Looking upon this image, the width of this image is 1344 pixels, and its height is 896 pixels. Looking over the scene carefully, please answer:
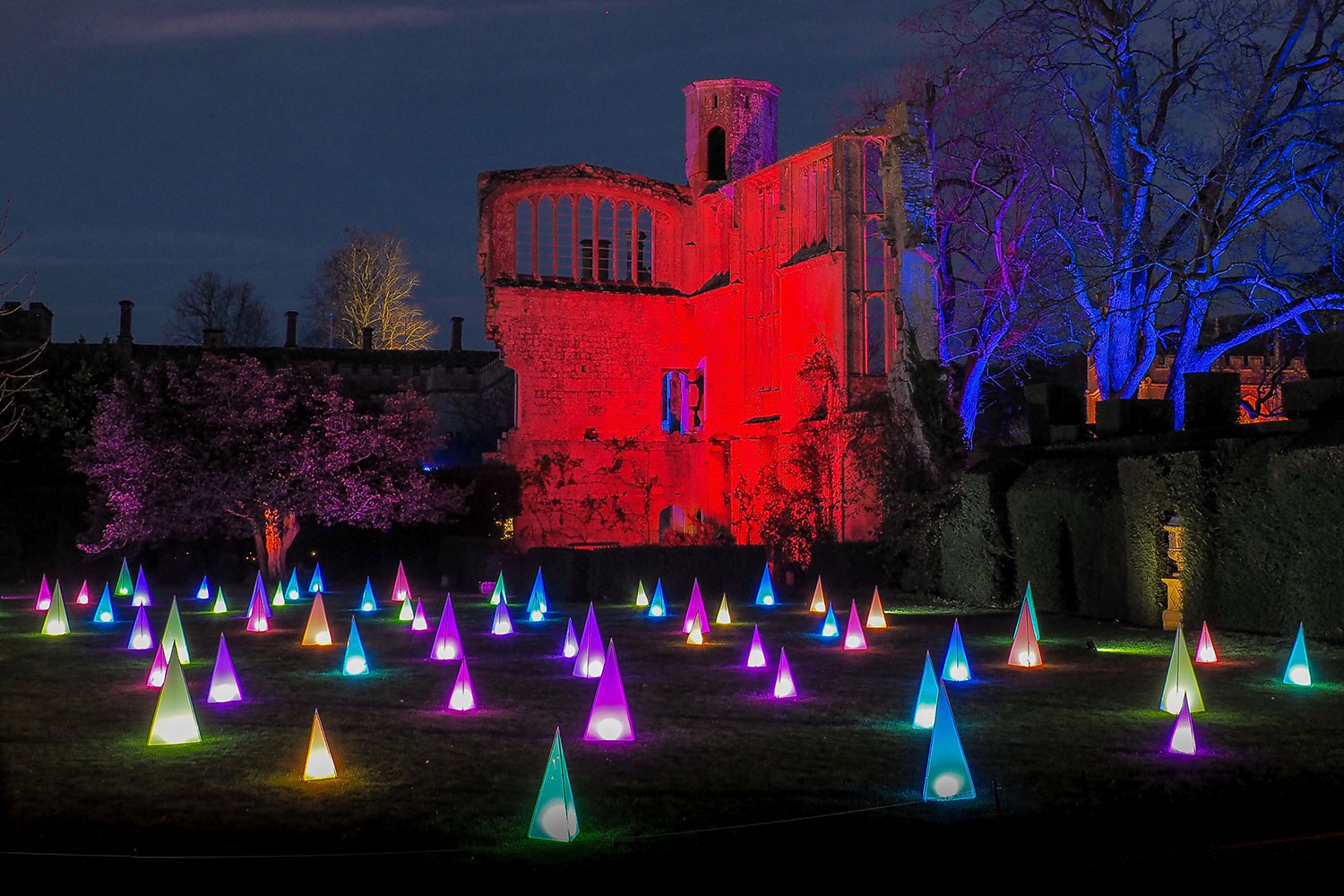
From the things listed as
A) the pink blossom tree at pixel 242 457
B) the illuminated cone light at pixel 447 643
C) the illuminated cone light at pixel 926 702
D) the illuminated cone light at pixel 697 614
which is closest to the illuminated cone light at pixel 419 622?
the illuminated cone light at pixel 447 643

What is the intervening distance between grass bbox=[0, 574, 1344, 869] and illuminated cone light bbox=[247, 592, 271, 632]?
3.32m

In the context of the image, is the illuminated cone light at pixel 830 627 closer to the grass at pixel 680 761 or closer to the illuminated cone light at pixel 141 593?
Answer: the grass at pixel 680 761

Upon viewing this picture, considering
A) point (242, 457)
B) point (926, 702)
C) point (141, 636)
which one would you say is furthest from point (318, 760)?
point (242, 457)

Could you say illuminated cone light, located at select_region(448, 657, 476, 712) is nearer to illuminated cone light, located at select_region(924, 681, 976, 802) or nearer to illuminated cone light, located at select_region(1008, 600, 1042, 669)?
illuminated cone light, located at select_region(924, 681, 976, 802)

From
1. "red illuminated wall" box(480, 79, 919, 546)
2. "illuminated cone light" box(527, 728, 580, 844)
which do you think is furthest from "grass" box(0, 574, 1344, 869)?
"red illuminated wall" box(480, 79, 919, 546)

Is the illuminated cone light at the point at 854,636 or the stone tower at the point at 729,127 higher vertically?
the stone tower at the point at 729,127

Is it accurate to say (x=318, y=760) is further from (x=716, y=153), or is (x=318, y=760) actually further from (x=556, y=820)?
(x=716, y=153)

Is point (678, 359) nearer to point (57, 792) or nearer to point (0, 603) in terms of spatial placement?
point (0, 603)

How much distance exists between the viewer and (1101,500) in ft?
61.4

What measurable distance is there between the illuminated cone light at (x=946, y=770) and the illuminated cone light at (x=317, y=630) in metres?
10.5

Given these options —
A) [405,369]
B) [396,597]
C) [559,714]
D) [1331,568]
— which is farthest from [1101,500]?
[405,369]

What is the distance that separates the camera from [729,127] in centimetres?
3659

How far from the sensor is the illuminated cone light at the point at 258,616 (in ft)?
59.4

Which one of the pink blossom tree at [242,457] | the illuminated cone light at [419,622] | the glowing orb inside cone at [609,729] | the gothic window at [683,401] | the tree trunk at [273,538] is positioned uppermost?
the gothic window at [683,401]
